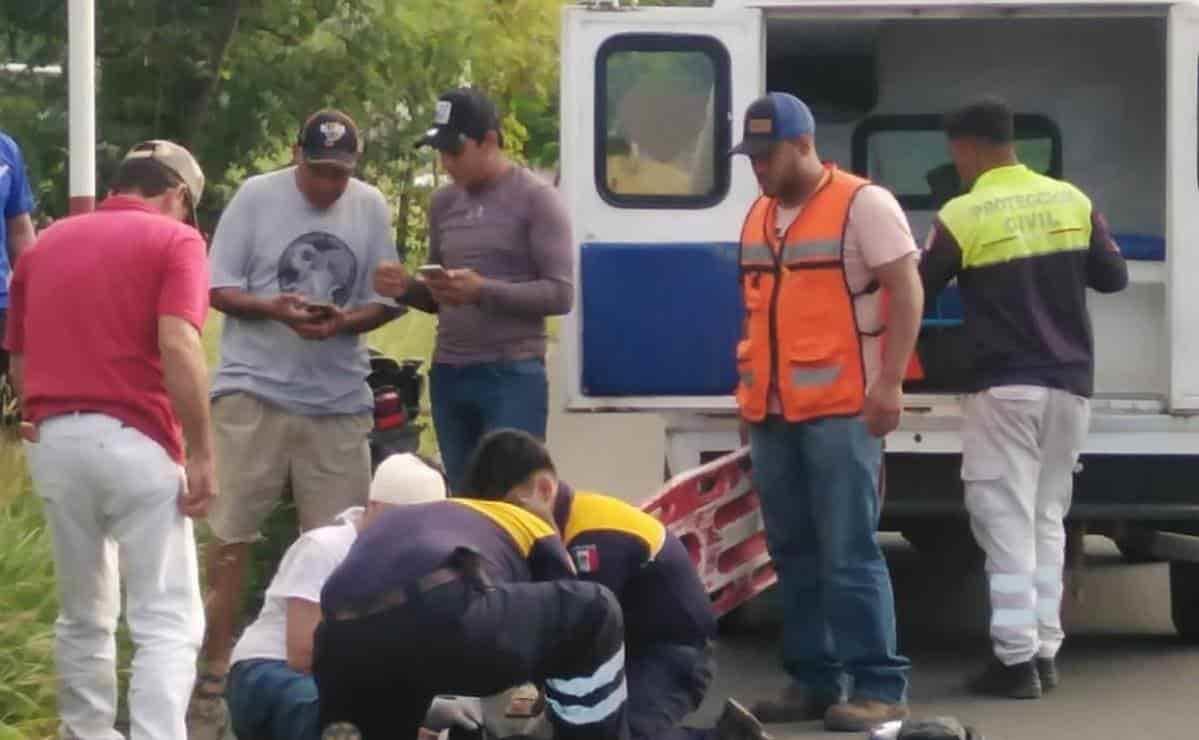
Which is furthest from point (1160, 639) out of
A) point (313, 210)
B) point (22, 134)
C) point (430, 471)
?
point (22, 134)

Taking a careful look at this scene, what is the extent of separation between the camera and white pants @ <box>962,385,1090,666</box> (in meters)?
8.53

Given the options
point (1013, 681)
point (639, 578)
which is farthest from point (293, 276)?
point (1013, 681)

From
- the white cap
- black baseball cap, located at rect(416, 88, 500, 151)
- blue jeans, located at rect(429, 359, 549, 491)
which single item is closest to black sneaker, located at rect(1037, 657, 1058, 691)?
blue jeans, located at rect(429, 359, 549, 491)

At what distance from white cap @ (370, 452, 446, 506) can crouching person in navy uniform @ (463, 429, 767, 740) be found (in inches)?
3.8

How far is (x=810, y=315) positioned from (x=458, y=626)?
2.56 metres

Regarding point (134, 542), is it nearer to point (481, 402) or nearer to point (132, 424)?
point (132, 424)

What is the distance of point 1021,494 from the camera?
8.54m

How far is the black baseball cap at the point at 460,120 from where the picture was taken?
8320 millimetres

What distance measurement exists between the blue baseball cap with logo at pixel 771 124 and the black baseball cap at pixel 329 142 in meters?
1.19

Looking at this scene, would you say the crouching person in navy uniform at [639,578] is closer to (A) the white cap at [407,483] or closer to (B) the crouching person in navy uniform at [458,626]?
(A) the white cap at [407,483]

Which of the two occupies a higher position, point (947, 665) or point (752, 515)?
point (752, 515)

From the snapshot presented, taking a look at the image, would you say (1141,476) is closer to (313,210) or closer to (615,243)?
(615,243)

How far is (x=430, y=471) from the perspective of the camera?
638cm

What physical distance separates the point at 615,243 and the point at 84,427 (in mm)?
2616
